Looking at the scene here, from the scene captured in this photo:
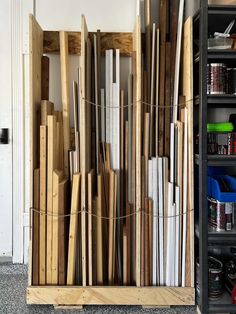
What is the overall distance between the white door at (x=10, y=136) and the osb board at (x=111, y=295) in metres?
0.66

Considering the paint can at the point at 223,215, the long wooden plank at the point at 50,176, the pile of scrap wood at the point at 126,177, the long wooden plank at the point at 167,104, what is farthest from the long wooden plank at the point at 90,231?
the paint can at the point at 223,215

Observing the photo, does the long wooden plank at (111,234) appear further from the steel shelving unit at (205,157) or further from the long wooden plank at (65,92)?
the steel shelving unit at (205,157)

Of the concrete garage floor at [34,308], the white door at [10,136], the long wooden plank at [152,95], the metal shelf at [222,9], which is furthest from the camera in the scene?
the white door at [10,136]

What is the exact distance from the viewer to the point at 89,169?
6.95 ft

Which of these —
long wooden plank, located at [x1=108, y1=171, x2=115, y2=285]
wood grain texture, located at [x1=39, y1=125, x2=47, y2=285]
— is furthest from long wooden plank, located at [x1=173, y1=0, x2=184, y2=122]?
wood grain texture, located at [x1=39, y1=125, x2=47, y2=285]

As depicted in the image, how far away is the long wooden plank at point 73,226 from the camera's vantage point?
2.00 meters

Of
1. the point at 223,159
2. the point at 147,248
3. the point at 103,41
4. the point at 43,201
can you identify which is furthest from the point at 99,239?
the point at 103,41

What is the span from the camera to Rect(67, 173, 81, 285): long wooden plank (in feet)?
6.57

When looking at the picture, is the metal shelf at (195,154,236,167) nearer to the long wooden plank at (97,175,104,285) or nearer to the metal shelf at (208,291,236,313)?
the long wooden plank at (97,175,104,285)

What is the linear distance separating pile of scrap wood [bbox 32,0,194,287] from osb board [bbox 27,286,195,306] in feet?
0.20

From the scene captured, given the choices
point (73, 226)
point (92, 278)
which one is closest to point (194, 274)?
point (92, 278)

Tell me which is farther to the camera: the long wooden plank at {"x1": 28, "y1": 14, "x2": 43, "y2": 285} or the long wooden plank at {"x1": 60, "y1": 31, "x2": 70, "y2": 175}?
the long wooden plank at {"x1": 60, "y1": 31, "x2": 70, "y2": 175}

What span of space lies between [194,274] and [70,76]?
5.15 feet

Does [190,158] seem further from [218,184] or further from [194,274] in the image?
[194,274]
